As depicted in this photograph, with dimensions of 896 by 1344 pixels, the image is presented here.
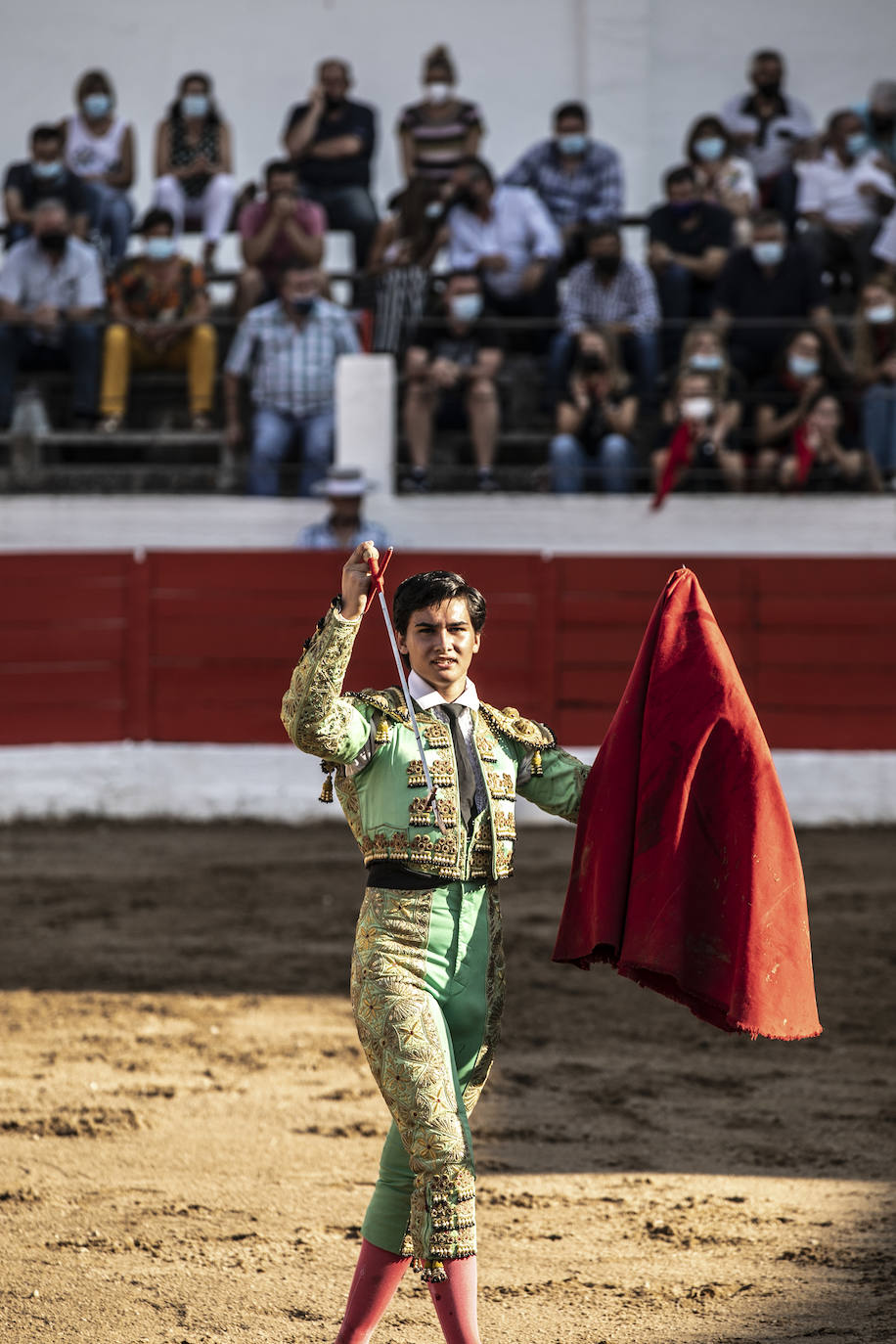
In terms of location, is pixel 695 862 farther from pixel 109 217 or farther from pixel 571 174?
pixel 109 217

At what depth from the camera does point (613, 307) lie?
8.84 metres

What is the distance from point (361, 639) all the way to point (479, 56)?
5.28 m

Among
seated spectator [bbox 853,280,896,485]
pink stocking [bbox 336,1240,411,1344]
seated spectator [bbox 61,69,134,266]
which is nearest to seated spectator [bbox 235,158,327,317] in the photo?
seated spectator [bbox 61,69,134,266]

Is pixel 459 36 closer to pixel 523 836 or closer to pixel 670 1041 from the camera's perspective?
pixel 523 836

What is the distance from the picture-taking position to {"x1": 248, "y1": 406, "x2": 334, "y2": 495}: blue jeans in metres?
8.72

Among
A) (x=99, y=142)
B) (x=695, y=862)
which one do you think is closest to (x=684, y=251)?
(x=99, y=142)

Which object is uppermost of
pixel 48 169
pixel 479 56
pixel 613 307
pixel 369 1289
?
pixel 479 56

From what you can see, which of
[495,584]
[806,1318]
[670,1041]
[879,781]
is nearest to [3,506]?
[495,584]

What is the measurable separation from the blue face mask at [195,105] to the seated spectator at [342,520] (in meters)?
2.91

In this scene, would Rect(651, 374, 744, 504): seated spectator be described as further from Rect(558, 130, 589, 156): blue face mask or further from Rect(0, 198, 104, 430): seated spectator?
Rect(0, 198, 104, 430): seated spectator

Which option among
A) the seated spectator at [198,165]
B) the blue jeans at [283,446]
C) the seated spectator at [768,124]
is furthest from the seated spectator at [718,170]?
the seated spectator at [198,165]

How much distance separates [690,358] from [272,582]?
7.72 feet

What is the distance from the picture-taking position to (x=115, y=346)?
9.04 m

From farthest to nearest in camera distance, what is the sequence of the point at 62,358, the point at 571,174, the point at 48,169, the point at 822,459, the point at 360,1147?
the point at 571,174, the point at 48,169, the point at 62,358, the point at 822,459, the point at 360,1147
